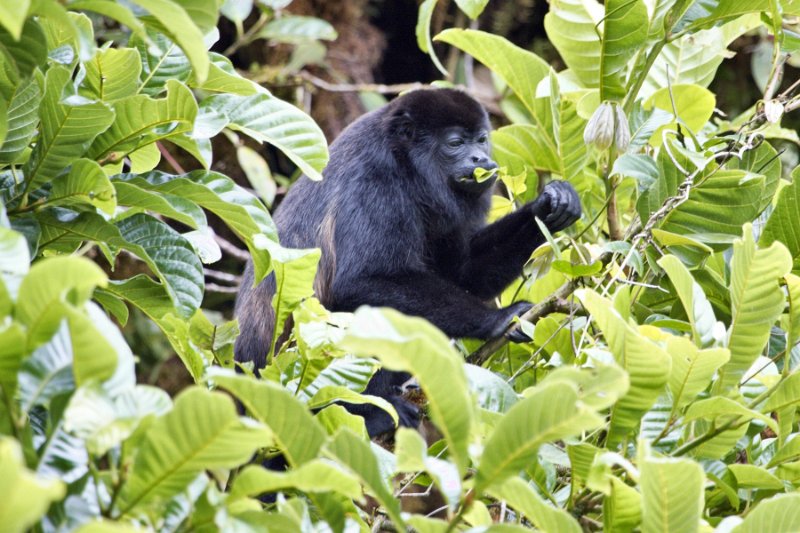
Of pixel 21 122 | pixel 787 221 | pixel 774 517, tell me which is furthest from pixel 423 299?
pixel 774 517

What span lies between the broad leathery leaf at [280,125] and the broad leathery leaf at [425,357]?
72 centimetres

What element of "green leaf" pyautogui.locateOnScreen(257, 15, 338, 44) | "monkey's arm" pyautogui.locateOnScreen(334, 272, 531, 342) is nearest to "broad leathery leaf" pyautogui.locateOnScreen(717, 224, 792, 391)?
"monkey's arm" pyautogui.locateOnScreen(334, 272, 531, 342)

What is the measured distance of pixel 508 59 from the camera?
239 centimetres

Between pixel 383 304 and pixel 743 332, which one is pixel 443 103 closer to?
pixel 383 304

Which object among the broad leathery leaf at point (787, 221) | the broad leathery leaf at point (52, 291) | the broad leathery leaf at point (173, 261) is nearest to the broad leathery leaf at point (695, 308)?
the broad leathery leaf at point (787, 221)

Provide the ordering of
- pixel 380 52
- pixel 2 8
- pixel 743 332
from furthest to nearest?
1. pixel 380 52
2. pixel 743 332
3. pixel 2 8

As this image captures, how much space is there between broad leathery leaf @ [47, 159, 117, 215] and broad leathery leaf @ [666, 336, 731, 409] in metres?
0.83

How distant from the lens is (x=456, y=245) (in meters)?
3.07

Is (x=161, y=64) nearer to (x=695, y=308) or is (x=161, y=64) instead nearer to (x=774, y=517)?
(x=695, y=308)

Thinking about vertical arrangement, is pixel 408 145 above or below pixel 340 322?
below

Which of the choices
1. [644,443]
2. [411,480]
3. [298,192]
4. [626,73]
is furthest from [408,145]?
[644,443]

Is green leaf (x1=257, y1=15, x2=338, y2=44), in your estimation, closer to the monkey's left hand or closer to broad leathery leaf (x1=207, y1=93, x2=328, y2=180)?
the monkey's left hand

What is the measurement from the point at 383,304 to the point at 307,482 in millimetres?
1836

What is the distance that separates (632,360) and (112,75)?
0.93 meters
